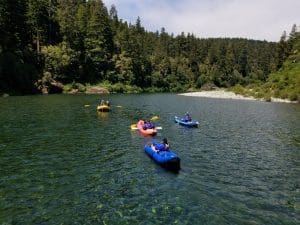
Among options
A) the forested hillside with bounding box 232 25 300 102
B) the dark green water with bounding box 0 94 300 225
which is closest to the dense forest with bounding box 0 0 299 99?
the forested hillside with bounding box 232 25 300 102

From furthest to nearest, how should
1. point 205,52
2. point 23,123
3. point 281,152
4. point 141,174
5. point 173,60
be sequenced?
point 205,52
point 173,60
point 23,123
point 281,152
point 141,174

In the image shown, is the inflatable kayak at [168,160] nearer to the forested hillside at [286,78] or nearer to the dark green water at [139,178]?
the dark green water at [139,178]

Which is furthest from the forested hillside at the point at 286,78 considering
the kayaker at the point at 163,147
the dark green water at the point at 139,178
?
the kayaker at the point at 163,147

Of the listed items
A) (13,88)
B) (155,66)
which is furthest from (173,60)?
(13,88)

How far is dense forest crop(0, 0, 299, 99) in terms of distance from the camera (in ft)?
304

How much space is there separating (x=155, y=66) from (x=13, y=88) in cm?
7986

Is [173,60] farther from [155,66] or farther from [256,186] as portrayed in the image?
[256,186]

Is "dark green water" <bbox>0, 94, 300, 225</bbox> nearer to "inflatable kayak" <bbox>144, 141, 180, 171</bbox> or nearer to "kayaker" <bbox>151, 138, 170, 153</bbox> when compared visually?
"inflatable kayak" <bbox>144, 141, 180, 171</bbox>

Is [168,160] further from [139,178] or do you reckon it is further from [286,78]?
[286,78]

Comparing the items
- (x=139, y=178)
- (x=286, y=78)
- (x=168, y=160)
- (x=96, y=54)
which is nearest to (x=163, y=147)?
(x=168, y=160)

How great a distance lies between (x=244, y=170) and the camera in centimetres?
2388

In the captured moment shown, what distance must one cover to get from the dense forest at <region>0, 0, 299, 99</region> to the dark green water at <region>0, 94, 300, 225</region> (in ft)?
189

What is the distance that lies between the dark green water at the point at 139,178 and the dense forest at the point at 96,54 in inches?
2271

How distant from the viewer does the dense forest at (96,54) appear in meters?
92.6
